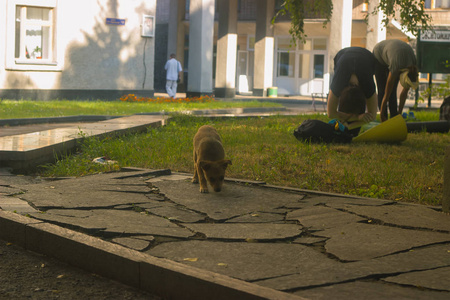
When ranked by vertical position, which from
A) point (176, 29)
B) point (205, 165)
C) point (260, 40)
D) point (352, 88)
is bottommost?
point (205, 165)

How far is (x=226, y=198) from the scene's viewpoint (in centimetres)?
598

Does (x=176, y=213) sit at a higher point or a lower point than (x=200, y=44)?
lower

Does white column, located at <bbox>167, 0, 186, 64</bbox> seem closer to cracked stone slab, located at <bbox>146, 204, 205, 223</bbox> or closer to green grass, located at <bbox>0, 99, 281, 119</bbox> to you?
green grass, located at <bbox>0, 99, 281, 119</bbox>

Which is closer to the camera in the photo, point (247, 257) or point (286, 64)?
point (247, 257)

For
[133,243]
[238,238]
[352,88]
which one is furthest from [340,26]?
[133,243]

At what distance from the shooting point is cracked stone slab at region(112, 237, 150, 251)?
13.6 ft

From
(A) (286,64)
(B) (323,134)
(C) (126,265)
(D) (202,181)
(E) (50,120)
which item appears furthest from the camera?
(A) (286,64)

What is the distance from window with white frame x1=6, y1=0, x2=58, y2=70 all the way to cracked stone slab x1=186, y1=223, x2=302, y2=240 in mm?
17600

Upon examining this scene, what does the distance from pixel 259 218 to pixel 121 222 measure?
1106mm

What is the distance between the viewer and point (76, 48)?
2252 cm

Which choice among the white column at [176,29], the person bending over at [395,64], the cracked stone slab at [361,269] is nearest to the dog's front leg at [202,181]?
the cracked stone slab at [361,269]

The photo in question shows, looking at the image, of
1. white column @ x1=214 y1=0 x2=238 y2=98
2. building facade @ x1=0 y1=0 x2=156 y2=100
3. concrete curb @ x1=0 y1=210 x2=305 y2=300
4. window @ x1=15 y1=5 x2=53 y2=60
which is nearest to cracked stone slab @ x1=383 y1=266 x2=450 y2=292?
concrete curb @ x1=0 y1=210 x2=305 y2=300

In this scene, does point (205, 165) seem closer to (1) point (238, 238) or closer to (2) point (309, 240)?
(1) point (238, 238)

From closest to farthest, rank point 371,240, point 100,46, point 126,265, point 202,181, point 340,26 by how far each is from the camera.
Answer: point 126,265
point 371,240
point 202,181
point 100,46
point 340,26
